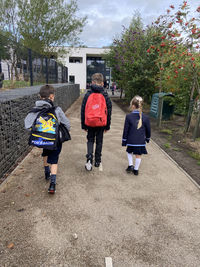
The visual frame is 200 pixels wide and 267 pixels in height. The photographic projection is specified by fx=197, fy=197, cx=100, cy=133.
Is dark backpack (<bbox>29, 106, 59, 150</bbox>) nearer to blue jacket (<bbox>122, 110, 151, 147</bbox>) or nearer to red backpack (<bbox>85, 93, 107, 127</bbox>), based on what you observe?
red backpack (<bbox>85, 93, 107, 127</bbox>)

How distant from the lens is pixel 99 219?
2.65m

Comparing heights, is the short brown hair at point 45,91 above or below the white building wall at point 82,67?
below

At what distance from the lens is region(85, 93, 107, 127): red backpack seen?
359 cm

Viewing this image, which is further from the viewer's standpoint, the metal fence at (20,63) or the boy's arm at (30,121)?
the metal fence at (20,63)

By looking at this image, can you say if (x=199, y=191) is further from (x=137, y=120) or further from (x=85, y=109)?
(x=85, y=109)

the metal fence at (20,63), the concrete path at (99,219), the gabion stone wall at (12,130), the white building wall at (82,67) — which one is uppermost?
the white building wall at (82,67)

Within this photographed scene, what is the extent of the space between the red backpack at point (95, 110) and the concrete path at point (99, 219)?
1091 millimetres

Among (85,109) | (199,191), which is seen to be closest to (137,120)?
(85,109)

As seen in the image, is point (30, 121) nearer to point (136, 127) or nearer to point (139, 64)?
point (136, 127)

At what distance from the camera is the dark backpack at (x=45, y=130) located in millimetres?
2895

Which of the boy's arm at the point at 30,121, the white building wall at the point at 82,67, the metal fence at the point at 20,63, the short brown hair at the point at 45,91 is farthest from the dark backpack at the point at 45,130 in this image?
the white building wall at the point at 82,67

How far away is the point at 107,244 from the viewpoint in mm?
2248

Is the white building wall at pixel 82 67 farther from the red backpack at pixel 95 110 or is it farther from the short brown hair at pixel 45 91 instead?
the short brown hair at pixel 45 91

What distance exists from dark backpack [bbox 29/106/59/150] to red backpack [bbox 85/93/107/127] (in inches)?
33.5
